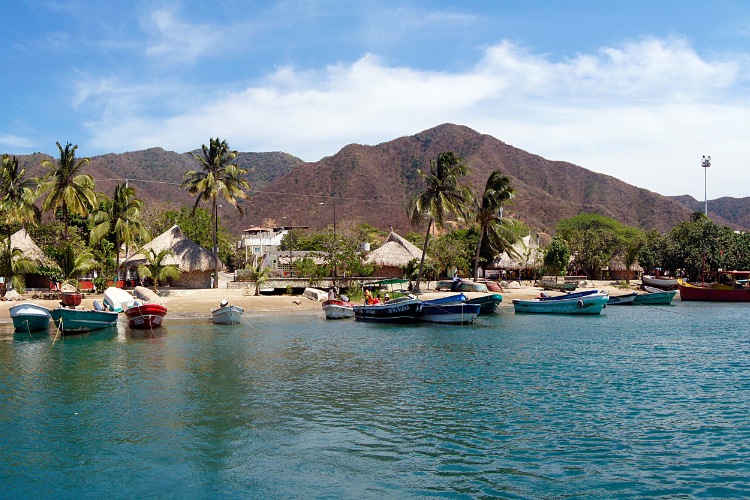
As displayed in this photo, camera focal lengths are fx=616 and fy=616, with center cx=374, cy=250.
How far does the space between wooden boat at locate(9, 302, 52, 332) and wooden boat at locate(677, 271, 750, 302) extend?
163 feet

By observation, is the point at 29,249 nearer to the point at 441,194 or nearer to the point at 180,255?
the point at 180,255

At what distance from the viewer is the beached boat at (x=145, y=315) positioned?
31867 mm

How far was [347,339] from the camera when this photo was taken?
2795cm

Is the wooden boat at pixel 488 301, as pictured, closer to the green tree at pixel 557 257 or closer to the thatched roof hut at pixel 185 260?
the thatched roof hut at pixel 185 260

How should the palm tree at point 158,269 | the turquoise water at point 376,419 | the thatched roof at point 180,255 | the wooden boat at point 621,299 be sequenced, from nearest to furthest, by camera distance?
the turquoise water at point 376,419
the palm tree at point 158,269
the thatched roof at point 180,255
the wooden boat at point 621,299

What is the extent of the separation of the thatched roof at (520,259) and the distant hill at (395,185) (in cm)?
5548

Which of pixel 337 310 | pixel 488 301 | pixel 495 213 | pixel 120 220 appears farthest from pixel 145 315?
pixel 495 213

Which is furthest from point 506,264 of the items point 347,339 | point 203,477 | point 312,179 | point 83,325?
point 312,179

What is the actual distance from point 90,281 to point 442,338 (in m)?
29.2

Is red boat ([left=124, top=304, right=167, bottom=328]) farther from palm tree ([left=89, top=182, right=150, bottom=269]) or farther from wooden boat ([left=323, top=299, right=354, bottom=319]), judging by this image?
palm tree ([left=89, top=182, right=150, bottom=269])

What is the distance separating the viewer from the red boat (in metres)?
31.9

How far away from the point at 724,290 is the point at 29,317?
52128 mm

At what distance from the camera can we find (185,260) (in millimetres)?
46688

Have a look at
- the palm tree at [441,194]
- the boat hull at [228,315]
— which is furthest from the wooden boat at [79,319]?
the palm tree at [441,194]
